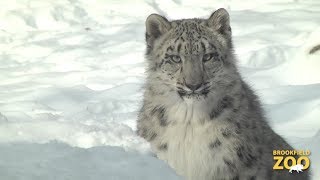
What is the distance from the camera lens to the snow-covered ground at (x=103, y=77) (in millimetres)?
4184

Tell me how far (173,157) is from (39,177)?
5.07 ft

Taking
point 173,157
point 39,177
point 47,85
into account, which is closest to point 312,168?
point 173,157

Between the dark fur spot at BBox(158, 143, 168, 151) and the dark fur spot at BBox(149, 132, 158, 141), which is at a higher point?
the dark fur spot at BBox(149, 132, 158, 141)

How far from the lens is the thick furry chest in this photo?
4.70 metres

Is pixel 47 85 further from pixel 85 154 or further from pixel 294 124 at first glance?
pixel 85 154

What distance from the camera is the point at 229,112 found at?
15.7ft

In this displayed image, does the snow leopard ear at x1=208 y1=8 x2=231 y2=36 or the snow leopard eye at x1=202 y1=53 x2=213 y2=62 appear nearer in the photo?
the snow leopard eye at x1=202 y1=53 x2=213 y2=62

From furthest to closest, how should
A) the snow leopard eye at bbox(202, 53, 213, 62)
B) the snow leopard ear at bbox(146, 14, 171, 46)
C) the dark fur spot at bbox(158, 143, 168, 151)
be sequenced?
the snow leopard ear at bbox(146, 14, 171, 46) < the dark fur spot at bbox(158, 143, 168, 151) < the snow leopard eye at bbox(202, 53, 213, 62)

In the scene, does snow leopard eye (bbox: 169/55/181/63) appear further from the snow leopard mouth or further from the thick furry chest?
the thick furry chest

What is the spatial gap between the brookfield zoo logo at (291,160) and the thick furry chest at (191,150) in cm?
58

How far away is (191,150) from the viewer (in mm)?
4754

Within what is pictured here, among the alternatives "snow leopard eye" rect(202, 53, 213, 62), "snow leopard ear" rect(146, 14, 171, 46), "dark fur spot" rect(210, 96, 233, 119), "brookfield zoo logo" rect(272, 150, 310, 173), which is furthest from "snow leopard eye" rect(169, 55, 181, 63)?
"brookfield zoo logo" rect(272, 150, 310, 173)

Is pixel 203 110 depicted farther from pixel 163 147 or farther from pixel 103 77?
pixel 103 77

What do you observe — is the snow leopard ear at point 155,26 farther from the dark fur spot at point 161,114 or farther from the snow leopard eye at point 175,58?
the dark fur spot at point 161,114
